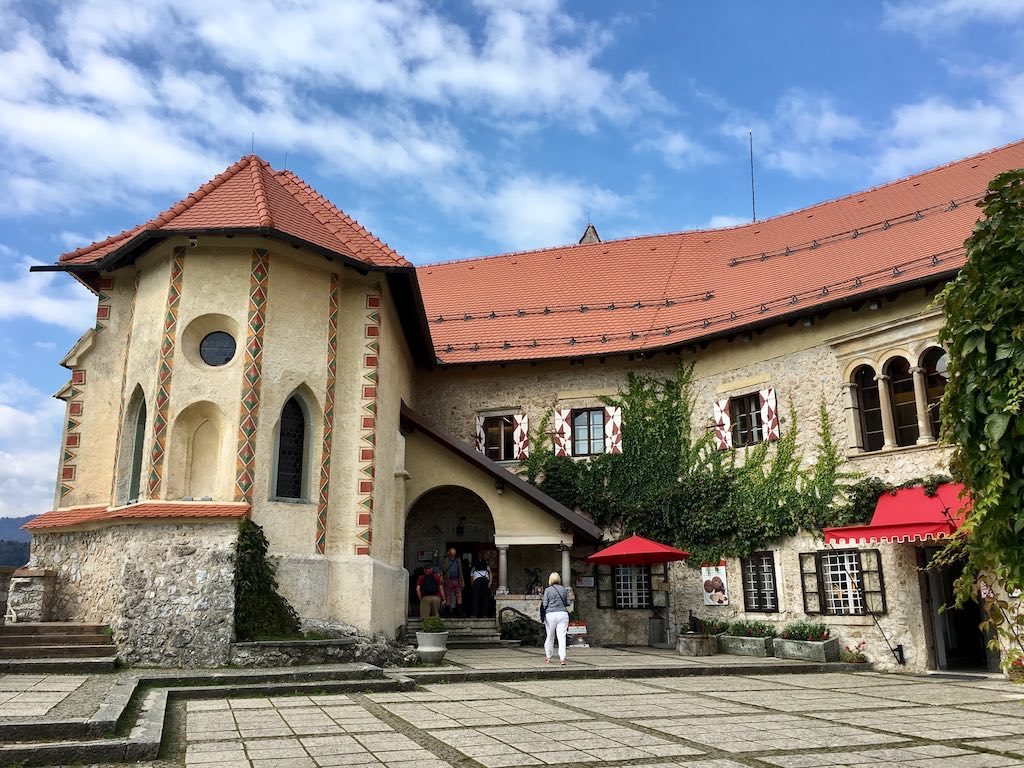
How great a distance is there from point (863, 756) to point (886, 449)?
10299 millimetres

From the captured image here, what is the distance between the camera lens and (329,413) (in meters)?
14.9

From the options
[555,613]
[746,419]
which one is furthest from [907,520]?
[555,613]

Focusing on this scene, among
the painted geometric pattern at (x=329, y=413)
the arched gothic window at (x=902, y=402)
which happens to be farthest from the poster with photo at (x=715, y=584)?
the painted geometric pattern at (x=329, y=413)

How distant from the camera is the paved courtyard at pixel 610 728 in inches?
262

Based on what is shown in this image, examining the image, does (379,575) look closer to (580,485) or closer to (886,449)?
(580,485)

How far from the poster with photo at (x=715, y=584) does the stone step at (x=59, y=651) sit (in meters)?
12.1

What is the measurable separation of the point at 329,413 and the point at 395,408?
10.2 feet

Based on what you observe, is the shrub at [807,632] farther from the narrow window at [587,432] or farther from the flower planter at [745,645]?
the narrow window at [587,432]

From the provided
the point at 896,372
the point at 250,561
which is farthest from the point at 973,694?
the point at 250,561

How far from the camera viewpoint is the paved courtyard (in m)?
6.65

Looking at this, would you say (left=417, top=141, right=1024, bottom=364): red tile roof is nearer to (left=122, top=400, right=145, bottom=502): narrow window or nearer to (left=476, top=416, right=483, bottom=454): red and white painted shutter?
(left=476, top=416, right=483, bottom=454): red and white painted shutter

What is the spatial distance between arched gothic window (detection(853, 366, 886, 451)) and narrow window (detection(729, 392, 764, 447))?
7.73ft

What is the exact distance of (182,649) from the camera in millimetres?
12062

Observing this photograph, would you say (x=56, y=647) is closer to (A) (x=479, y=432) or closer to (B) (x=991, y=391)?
(A) (x=479, y=432)
